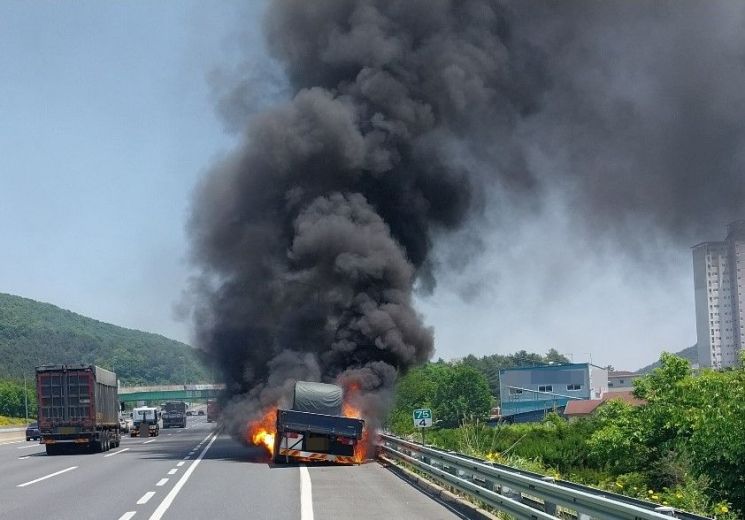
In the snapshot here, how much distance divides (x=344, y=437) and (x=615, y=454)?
16090 mm

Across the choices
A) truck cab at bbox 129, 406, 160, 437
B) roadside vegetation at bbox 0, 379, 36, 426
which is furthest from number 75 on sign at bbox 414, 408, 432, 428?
roadside vegetation at bbox 0, 379, 36, 426

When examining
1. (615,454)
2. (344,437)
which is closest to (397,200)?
(615,454)

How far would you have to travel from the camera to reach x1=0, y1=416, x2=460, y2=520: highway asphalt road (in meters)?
14.4

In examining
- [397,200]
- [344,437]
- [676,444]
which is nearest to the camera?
[344,437]

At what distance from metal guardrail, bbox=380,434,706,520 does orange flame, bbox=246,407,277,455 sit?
1073 centimetres

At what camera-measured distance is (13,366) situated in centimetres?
19112

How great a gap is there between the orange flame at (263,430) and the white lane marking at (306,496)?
A: 716 cm

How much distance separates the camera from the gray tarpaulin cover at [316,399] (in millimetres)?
28906

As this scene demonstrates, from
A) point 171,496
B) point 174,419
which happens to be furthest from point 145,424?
point 171,496

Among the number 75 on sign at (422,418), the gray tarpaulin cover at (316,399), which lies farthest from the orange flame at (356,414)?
the number 75 on sign at (422,418)

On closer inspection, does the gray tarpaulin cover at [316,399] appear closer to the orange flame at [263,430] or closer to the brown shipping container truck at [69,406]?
the orange flame at [263,430]

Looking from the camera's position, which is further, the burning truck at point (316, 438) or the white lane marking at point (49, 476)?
the burning truck at point (316, 438)

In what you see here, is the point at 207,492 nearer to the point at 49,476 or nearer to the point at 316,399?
the point at 49,476

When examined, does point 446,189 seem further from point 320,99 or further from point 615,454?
point 615,454
